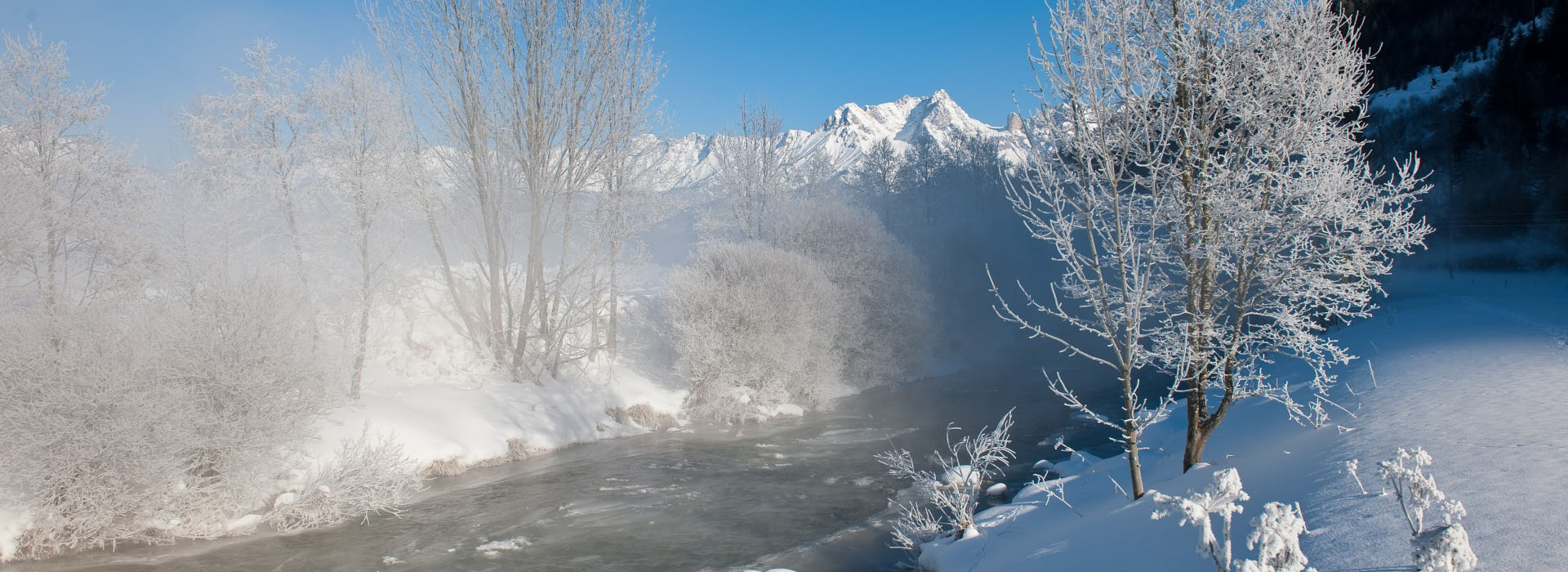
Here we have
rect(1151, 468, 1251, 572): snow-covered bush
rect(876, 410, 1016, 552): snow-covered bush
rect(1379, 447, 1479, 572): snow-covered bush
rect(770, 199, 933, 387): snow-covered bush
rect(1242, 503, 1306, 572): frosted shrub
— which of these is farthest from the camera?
rect(770, 199, 933, 387): snow-covered bush

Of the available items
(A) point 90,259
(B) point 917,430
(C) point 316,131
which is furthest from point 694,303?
(A) point 90,259

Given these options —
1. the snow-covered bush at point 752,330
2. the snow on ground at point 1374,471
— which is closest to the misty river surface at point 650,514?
the snow-covered bush at point 752,330

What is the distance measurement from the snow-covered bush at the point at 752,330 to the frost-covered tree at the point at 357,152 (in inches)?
363

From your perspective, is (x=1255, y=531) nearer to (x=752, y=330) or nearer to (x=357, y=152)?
(x=357, y=152)

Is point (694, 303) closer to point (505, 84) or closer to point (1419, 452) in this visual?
point (505, 84)

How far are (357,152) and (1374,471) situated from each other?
18539 millimetres

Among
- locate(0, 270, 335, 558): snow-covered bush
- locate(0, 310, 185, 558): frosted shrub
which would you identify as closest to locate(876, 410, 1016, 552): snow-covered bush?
locate(0, 270, 335, 558): snow-covered bush

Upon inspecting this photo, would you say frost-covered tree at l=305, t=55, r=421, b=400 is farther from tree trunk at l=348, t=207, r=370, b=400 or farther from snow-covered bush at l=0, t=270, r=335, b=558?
snow-covered bush at l=0, t=270, r=335, b=558

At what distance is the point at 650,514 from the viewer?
1309 cm

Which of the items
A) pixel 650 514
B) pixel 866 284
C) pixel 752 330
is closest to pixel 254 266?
pixel 650 514

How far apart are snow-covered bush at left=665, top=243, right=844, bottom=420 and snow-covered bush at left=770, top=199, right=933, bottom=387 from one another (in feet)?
5.98

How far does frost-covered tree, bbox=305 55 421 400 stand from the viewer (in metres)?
16.2

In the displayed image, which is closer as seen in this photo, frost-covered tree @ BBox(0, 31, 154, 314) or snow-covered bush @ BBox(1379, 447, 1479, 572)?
snow-covered bush @ BBox(1379, 447, 1479, 572)

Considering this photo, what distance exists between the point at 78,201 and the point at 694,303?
583 inches
